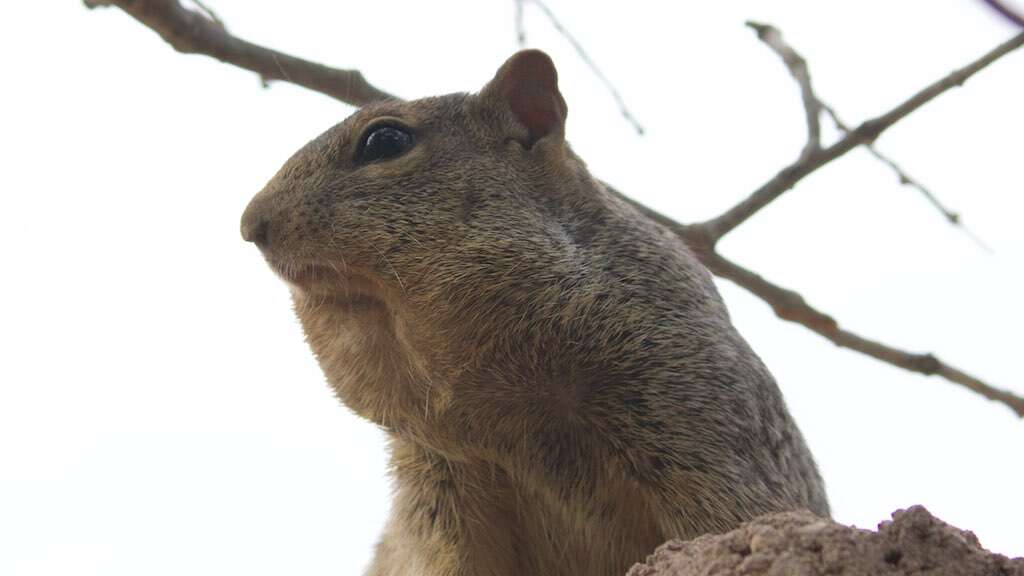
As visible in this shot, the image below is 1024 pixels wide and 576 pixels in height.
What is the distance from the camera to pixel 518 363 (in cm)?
252

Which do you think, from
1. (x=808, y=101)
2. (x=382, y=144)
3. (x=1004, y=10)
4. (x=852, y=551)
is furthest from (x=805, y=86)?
(x=1004, y=10)

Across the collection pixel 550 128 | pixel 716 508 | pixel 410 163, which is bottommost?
pixel 716 508

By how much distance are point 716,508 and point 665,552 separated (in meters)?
0.55

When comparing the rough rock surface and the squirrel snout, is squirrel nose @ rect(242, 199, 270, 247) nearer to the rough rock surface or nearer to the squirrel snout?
the squirrel snout

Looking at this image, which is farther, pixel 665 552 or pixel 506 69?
pixel 506 69

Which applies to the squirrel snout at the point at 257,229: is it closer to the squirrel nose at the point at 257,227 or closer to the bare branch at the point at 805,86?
the squirrel nose at the point at 257,227

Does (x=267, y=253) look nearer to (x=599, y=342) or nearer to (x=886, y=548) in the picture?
(x=599, y=342)

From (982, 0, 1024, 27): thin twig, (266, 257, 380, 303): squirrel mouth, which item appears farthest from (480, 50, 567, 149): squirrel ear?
(982, 0, 1024, 27): thin twig

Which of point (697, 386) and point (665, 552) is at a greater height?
point (697, 386)

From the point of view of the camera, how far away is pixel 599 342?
8.38 ft

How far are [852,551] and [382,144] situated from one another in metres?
1.63

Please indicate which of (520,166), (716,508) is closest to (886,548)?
(716,508)

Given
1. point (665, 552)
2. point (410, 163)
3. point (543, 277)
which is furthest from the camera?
point (410, 163)

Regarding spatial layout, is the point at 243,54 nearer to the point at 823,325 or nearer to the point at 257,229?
the point at 257,229
